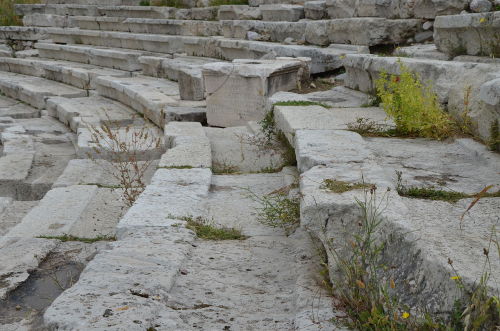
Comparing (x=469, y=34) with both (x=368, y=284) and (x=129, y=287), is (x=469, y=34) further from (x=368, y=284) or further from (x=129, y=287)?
(x=129, y=287)

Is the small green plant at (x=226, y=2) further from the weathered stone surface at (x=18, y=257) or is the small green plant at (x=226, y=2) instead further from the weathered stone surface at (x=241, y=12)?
the weathered stone surface at (x=18, y=257)

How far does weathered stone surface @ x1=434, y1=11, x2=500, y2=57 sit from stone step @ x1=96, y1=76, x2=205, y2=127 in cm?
360

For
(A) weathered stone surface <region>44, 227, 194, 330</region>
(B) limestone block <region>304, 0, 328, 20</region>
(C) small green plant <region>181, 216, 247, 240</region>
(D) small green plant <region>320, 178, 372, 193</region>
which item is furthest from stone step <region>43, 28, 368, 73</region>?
(A) weathered stone surface <region>44, 227, 194, 330</region>

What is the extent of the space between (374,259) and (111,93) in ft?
31.7

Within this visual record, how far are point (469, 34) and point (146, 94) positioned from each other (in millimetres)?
5517

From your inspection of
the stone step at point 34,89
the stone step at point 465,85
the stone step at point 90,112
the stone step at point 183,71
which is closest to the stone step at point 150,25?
the stone step at point 183,71

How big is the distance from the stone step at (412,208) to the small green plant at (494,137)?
Result: 0.18 ft

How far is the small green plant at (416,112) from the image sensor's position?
182 inches

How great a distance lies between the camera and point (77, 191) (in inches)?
215

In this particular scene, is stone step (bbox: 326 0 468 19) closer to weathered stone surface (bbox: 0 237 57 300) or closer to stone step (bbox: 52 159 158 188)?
stone step (bbox: 52 159 158 188)

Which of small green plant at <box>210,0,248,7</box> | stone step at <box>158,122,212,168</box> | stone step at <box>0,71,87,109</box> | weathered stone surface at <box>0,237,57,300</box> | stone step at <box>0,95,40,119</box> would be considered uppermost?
small green plant at <box>210,0,248,7</box>

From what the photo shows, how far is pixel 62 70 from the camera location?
546 inches

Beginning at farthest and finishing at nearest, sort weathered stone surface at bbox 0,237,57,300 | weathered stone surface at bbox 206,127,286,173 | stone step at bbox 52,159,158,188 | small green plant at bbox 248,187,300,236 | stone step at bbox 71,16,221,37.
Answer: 1. stone step at bbox 71,16,221,37
2. stone step at bbox 52,159,158,188
3. weathered stone surface at bbox 206,127,286,173
4. small green plant at bbox 248,187,300,236
5. weathered stone surface at bbox 0,237,57,300

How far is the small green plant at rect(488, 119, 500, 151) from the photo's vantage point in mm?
3990
